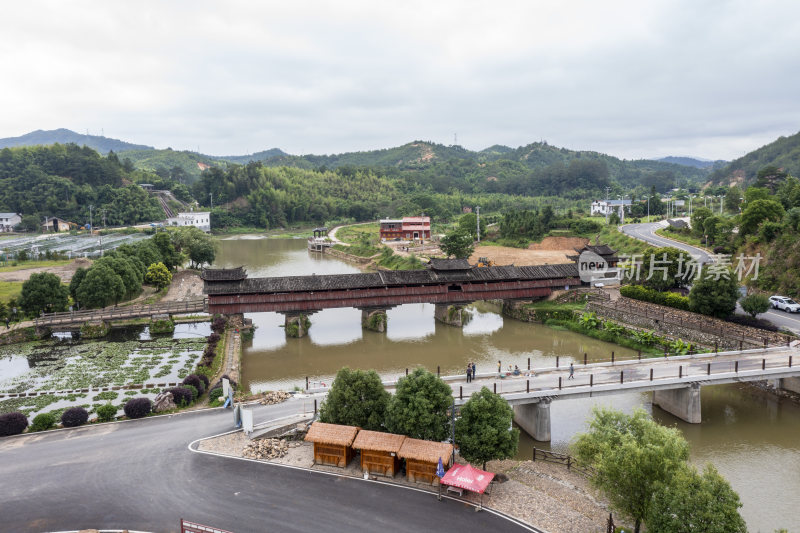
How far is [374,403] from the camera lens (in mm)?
16172

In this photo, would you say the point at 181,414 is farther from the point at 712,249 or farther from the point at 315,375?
the point at 712,249

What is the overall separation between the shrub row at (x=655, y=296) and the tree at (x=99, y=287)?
35042 millimetres

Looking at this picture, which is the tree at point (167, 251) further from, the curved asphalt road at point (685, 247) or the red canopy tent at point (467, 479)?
the curved asphalt road at point (685, 247)

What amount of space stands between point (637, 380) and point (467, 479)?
400 inches

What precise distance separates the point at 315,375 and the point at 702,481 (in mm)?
18716

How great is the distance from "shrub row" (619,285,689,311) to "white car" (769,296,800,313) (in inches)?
191

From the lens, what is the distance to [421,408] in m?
15.0

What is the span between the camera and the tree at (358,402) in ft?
52.7

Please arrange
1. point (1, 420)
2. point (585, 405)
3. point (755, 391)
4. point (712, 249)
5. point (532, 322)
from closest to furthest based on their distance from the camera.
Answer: point (1, 420) → point (585, 405) → point (755, 391) → point (532, 322) → point (712, 249)

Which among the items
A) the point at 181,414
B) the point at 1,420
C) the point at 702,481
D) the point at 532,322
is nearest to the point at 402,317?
the point at 532,322

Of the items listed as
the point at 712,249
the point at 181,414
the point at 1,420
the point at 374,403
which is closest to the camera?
the point at 374,403

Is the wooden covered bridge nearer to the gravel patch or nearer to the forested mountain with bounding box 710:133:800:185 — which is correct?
the gravel patch

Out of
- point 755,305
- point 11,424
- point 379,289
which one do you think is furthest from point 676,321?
point 11,424

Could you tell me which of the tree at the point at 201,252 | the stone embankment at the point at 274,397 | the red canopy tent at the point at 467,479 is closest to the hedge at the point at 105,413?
the stone embankment at the point at 274,397
